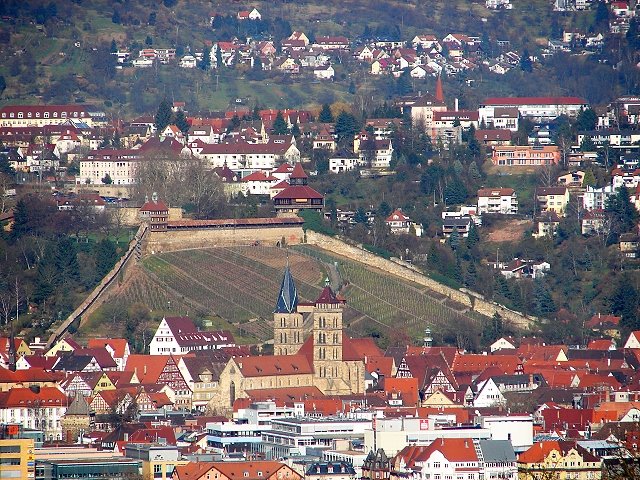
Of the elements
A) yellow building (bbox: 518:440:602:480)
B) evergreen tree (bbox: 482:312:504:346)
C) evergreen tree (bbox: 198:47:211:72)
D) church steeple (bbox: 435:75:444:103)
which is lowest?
evergreen tree (bbox: 482:312:504:346)

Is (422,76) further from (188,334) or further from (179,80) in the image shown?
(188,334)

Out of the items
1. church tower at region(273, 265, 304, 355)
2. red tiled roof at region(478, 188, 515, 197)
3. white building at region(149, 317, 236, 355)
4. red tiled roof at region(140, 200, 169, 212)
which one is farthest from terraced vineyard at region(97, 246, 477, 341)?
red tiled roof at region(478, 188, 515, 197)

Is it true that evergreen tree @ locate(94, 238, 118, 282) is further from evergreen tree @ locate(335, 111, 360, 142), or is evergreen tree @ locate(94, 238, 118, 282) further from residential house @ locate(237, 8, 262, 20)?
residential house @ locate(237, 8, 262, 20)

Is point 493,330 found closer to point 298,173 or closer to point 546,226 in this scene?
point 546,226

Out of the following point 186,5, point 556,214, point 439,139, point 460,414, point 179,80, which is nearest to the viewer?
point 460,414

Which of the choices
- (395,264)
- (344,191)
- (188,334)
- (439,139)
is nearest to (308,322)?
(188,334)
